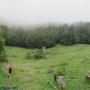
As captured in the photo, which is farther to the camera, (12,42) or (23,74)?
(12,42)

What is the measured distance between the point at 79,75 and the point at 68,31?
95.4 m

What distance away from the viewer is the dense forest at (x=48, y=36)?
476ft

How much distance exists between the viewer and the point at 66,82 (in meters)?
51.8

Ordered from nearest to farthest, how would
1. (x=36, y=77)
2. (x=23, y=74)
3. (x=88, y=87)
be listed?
(x=88, y=87) < (x=36, y=77) < (x=23, y=74)

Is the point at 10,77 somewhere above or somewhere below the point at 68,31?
below

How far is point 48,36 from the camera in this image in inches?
5866

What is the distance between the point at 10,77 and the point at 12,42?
8846cm

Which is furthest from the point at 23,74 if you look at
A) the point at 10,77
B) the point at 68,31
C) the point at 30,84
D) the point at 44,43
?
the point at 68,31

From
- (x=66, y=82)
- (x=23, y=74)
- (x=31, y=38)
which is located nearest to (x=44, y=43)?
(x=31, y=38)

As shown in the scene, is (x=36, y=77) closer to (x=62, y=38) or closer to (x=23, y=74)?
(x=23, y=74)

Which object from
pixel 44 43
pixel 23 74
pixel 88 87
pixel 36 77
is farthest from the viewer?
pixel 44 43

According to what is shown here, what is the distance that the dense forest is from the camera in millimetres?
145000

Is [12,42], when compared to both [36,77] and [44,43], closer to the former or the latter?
[44,43]

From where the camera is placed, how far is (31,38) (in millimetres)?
149750
